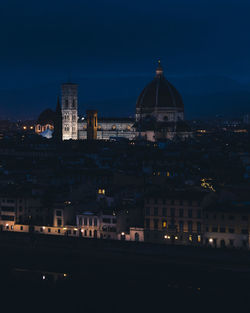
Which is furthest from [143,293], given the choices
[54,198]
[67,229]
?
[54,198]

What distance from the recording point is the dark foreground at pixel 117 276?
37.9 meters

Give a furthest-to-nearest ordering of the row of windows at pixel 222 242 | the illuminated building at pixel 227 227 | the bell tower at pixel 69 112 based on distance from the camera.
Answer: the bell tower at pixel 69 112
the illuminated building at pixel 227 227
the row of windows at pixel 222 242

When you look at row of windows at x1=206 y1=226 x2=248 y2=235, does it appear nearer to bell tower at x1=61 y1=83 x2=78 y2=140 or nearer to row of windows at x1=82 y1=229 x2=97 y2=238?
row of windows at x1=82 y1=229 x2=97 y2=238

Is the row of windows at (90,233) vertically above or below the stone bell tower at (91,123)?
below

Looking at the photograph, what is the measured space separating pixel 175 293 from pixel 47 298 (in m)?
6.32

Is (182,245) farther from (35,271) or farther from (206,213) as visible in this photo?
(35,271)

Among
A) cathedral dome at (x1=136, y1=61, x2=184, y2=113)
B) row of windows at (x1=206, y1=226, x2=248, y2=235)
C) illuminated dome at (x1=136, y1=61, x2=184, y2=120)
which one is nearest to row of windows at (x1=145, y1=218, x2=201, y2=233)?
row of windows at (x1=206, y1=226, x2=248, y2=235)

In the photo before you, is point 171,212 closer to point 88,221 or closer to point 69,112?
point 88,221

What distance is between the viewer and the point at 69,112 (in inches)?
5950

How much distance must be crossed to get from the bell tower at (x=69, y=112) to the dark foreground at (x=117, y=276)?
100290mm

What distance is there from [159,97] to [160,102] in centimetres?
94

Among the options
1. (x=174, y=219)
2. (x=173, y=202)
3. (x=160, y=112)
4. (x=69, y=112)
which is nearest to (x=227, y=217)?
(x=174, y=219)

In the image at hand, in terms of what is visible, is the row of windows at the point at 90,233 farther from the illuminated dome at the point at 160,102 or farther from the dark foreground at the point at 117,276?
the illuminated dome at the point at 160,102

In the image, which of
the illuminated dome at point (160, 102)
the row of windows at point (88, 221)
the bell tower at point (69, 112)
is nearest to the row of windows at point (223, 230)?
the row of windows at point (88, 221)
